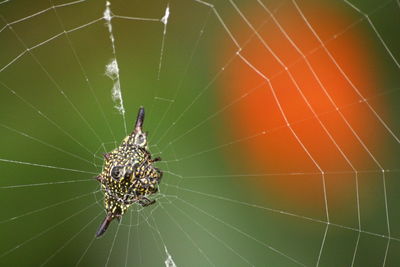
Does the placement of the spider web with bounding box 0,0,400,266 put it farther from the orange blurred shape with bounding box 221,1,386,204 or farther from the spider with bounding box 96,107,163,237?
the spider with bounding box 96,107,163,237

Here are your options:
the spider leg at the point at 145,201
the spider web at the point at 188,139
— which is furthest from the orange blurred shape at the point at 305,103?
the spider leg at the point at 145,201

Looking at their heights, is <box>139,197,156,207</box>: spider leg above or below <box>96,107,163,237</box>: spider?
below

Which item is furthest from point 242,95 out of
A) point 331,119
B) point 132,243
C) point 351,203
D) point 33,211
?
point 33,211

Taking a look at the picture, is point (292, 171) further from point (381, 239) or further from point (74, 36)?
point (74, 36)

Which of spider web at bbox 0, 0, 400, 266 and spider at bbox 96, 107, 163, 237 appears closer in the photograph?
spider at bbox 96, 107, 163, 237

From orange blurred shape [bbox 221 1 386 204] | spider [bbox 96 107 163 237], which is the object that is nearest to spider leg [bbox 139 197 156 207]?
spider [bbox 96 107 163 237]

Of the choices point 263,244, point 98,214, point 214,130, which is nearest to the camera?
point 98,214

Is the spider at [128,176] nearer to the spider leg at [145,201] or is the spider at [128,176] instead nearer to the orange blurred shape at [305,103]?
the spider leg at [145,201]

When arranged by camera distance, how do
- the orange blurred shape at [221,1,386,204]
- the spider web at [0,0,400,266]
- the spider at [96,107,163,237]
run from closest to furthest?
the spider at [96,107,163,237]
the spider web at [0,0,400,266]
the orange blurred shape at [221,1,386,204]
